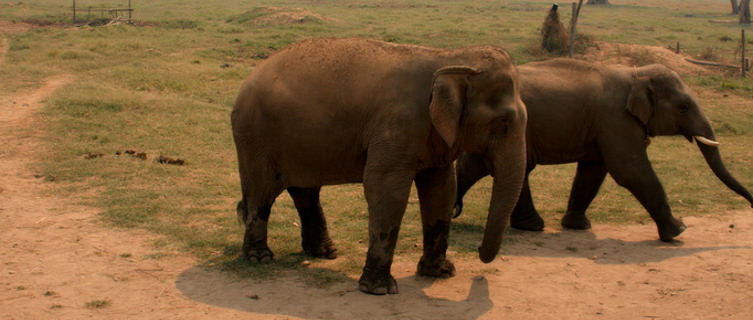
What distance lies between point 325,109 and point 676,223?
4214 millimetres

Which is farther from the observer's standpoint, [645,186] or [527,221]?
[527,221]

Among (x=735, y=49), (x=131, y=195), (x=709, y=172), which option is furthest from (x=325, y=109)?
(x=735, y=49)

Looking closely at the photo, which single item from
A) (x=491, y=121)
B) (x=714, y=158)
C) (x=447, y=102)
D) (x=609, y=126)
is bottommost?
(x=714, y=158)

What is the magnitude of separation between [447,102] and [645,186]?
354 centimetres

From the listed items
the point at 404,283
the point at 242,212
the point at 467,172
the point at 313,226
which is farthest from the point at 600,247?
the point at 242,212

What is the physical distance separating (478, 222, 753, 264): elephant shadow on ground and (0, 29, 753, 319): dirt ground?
2 cm

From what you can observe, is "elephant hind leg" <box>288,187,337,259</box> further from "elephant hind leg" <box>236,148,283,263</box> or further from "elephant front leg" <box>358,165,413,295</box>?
"elephant front leg" <box>358,165,413,295</box>

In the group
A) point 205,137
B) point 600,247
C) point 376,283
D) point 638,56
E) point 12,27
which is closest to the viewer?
point 376,283

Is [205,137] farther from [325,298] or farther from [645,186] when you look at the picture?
[645,186]

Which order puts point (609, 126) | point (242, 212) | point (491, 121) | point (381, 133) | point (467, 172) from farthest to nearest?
1. point (467, 172)
2. point (609, 126)
3. point (242, 212)
4. point (381, 133)
5. point (491, 121)

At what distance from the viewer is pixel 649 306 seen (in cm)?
612

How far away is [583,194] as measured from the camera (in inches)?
343

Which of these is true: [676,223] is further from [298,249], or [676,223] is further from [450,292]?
[298,249]

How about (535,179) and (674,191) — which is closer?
(674,191)
